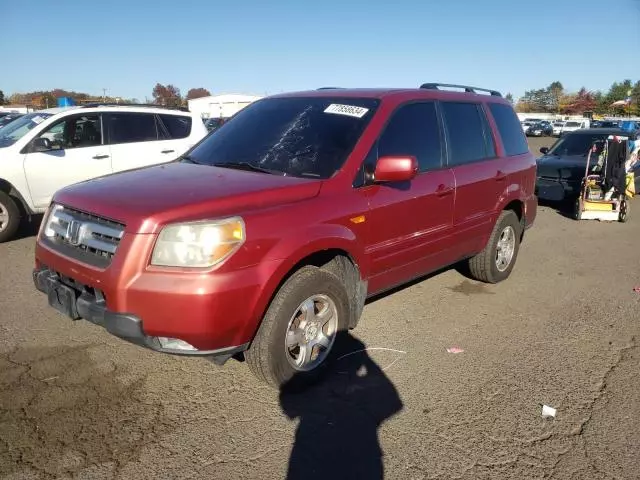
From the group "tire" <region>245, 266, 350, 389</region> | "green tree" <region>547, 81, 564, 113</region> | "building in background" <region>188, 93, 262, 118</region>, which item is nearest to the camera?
"tire" <region>245, 266, 350, 389</region>

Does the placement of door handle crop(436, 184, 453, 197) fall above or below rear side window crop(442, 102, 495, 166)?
below

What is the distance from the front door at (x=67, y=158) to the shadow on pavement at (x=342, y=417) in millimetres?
5330

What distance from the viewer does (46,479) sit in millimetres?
2506

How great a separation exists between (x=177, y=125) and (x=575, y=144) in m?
8.56

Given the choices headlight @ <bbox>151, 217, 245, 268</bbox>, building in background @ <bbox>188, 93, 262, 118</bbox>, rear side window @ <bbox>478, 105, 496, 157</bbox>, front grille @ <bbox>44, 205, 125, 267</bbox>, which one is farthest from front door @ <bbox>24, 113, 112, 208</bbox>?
building in background @ <bbox>188, 93, 262, 118</bbox>

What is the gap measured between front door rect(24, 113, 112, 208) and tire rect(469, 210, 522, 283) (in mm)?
5494

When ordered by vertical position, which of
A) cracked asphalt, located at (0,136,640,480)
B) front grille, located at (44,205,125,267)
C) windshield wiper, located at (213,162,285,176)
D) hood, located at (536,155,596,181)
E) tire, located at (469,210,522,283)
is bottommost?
cracked asphalt, located at (0,136,640,480)

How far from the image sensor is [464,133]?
4.82 metres

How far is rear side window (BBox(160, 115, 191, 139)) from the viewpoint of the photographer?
8547 mm

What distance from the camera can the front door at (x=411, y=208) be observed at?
379cm

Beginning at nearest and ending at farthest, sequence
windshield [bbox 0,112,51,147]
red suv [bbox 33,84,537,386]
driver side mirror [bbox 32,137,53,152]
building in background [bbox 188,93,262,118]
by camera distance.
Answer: red suv [bbox 33,84,537,386]
driver side mirror [bbox 32,137,53,152]
windshield [bbox 0,112,51,147]
building in background [bbox 188,93,262,118]

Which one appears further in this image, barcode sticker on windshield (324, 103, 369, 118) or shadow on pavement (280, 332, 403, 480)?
barcode sticker on windshield (324, 103, 369, 118)

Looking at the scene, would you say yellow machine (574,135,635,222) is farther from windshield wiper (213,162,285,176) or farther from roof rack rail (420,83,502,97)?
windshield wiper (213,162,285,176)

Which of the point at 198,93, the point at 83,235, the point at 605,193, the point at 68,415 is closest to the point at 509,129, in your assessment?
the point at 83,235
